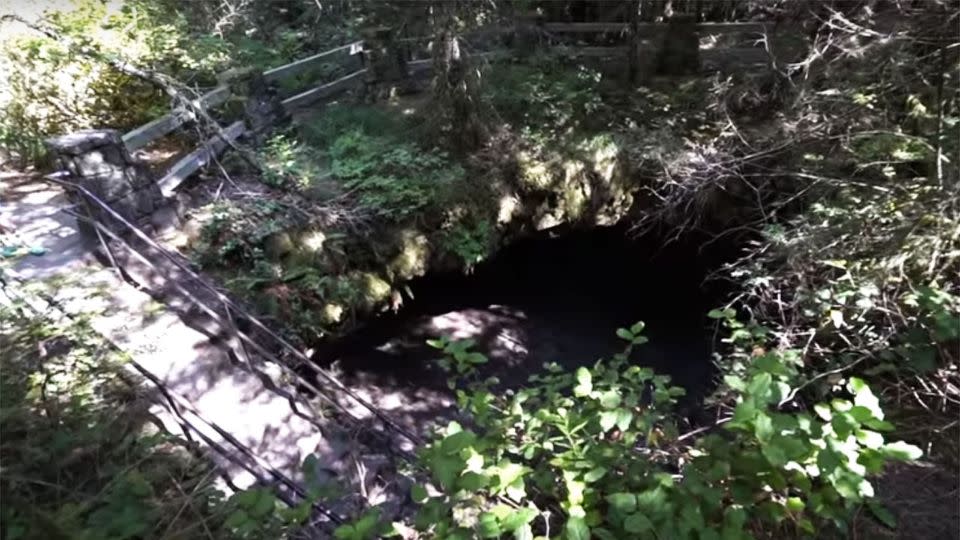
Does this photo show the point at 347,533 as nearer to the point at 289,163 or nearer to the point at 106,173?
the point at 106,173

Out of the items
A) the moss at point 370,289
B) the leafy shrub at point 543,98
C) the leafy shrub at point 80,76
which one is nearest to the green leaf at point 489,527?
the moss at point 370,289

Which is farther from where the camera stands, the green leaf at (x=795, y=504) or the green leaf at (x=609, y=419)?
the green leaf at (x=609, y=419)

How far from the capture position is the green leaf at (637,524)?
1822 millimetres

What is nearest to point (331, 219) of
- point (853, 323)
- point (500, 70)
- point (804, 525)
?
point (500, 70)

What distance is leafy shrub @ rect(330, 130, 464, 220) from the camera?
662 cm

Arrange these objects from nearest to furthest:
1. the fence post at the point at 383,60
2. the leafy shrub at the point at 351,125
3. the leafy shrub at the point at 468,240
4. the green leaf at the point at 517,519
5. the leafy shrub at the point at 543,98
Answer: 1. the green leaf at the point at 517,519
2. the leafy shrub at the point at 468,240
3. the leafy shrub at the point at 351,125
4. the leafy shrub at the point at 543,98
5. the fence post at the point at 383,60

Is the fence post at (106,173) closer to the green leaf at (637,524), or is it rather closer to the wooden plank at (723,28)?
the green leaf at (637,524)

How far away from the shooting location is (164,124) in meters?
5.98

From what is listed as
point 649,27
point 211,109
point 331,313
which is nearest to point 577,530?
point 331,313

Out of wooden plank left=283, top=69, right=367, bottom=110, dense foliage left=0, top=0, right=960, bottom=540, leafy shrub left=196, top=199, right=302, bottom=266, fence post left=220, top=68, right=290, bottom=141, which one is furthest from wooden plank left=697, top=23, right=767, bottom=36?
leafy shrub left=196, top=199, right=302, bottom=266

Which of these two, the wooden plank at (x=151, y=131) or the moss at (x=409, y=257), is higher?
the wooden plank at (x=151, y=131)

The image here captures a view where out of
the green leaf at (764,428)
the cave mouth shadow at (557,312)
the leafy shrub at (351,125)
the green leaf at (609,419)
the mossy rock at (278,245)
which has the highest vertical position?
the leafy shrub at (351,125)

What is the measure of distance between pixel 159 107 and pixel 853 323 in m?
7.15

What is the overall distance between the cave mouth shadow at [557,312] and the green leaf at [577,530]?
456cm
